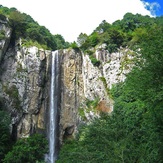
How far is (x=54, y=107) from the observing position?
35406 mm

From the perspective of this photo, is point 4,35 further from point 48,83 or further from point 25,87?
point 48,83

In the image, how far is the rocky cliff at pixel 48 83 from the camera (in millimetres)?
33531

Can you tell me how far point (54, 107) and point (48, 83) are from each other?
3.44 metres

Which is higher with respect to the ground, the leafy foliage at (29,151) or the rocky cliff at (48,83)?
the rocky cliff at (48,83)

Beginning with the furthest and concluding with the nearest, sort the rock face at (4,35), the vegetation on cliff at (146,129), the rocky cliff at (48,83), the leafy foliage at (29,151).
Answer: the rock face at (4,35) < the rocky cliff at (48,83) < the leafy foliage at (29,151) < the vegetation on cliff at (146,129)

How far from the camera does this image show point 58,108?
35438mm

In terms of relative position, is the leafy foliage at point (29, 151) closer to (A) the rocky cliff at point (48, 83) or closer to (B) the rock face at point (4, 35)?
(A) the rocky cliff at point (48, 83)

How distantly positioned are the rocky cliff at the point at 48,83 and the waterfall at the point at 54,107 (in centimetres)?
53

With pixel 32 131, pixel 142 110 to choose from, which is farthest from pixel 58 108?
pixel 142 110

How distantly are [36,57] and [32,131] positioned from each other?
9.81 m

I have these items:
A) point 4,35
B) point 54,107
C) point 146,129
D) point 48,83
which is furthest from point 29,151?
point 4,35

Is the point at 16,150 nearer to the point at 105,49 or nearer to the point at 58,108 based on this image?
the point at 58,108

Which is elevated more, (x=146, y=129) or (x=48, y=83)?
(x=48, y=83)

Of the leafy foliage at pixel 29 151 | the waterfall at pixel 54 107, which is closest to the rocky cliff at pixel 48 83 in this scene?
the waterfall at pixel 54 107
